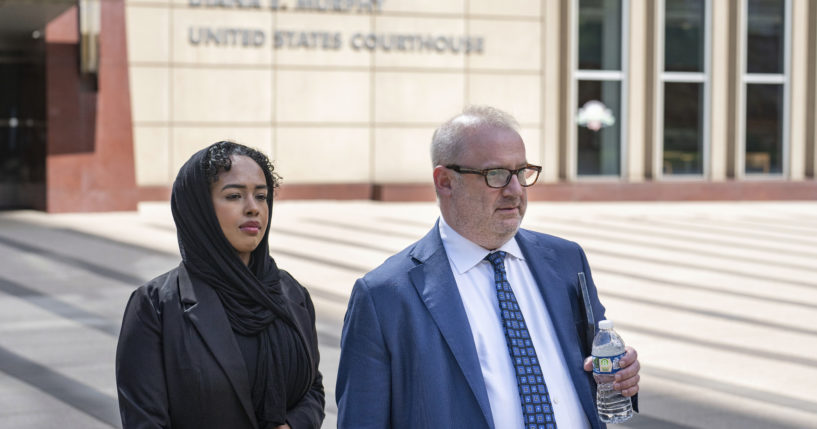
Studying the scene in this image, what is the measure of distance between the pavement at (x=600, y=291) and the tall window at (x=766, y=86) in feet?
10.1

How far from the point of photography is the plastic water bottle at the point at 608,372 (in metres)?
3.01

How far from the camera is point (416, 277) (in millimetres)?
3078

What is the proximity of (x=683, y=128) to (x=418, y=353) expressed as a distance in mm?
21040

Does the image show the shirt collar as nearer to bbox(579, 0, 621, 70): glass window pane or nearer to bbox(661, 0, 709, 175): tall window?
bbox(579, 0, 621, 70): glass window pane

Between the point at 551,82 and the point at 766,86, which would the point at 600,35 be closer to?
the point at 551,82

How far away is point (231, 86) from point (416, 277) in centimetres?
1734

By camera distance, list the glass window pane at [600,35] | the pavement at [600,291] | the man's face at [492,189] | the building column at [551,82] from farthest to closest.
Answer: the glass window pane at [600,35], the building column at [551,82], the pavement at [600,291], the man's face at [492,189]

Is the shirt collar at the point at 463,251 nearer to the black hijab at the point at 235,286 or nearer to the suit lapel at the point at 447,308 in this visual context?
the suit lapel at the point at 447,308

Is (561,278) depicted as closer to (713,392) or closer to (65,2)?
(713,392)

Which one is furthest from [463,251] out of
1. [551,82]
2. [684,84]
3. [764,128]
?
[764,128]

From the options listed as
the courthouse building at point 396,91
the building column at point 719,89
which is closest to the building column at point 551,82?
the courthouse building at point 396,91

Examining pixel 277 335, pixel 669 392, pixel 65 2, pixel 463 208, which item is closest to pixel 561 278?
pixel 463 208

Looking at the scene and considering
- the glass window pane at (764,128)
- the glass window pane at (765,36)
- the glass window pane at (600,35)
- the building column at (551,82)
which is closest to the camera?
the building column at (551,82)

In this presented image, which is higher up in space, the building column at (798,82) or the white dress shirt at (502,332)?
the building column at (798,82)
